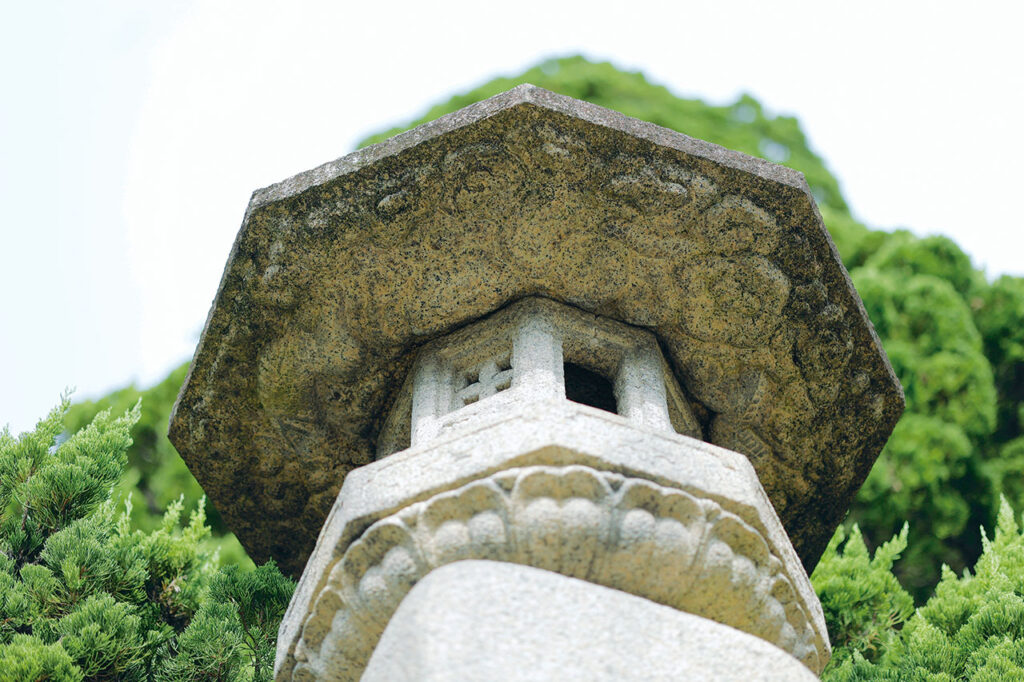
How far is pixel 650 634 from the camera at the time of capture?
2.57 m

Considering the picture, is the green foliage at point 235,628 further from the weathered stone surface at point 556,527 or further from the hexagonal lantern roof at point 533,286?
the weathered stone surface at point 556,527

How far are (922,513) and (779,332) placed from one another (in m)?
4.25

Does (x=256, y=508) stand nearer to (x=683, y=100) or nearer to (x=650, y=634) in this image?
(x=650, y=634)

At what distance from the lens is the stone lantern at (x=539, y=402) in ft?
8.72

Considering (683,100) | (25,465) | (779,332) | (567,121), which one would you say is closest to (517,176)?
(567,121)

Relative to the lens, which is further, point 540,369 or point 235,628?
point 235,628

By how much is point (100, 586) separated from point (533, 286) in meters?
1.70

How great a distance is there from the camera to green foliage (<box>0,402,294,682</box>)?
3434 mm

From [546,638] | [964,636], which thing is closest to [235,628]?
[546,638]

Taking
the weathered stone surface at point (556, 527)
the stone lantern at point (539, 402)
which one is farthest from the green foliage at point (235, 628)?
the weathered stone surface at point (556, 527)

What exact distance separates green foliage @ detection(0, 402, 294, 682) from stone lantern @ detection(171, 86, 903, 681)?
309mm

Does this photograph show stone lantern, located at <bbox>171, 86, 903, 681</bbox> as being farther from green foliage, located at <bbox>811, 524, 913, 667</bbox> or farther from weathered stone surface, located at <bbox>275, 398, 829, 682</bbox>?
green foliage, located at <bbox>811, 524, 913, 667</bbox>

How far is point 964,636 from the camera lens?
4148 mm

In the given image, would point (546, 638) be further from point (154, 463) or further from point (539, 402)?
point (154, 463)
